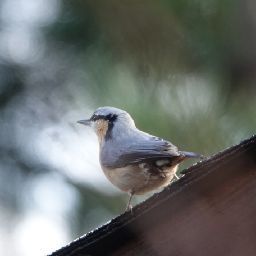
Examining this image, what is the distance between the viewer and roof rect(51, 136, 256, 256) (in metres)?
2.48

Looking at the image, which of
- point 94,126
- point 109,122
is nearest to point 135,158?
point 109,122

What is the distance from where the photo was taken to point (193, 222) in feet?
8.41

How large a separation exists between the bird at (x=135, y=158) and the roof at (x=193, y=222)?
637 mm

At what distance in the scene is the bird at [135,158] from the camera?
11.3 ft

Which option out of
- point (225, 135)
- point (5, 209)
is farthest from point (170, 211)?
point (5, 209)

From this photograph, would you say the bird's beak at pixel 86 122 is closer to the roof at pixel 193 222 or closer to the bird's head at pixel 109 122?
the bird's head at pixel 109 122

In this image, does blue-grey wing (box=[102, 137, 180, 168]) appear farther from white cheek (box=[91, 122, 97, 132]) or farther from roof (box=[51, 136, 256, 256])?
roof (box=[51, 136, 256, 256])

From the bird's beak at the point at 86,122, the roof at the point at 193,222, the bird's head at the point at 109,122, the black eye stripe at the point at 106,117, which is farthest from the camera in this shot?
the bird's beak at the point at 86,122

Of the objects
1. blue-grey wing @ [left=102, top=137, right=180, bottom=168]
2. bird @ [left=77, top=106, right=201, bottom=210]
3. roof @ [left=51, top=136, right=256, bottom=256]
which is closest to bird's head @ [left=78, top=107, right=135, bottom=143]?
bird @ [left=77, top=106, right=201, bottom=210]

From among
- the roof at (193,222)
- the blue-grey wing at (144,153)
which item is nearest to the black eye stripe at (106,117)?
the blue-grey wing at (144,153)

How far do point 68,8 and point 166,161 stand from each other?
1.65 metres

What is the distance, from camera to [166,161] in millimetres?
3486

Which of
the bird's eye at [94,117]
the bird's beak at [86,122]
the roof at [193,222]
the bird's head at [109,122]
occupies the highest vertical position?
the bird's beak at [86,122]

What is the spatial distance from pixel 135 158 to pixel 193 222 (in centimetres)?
104
